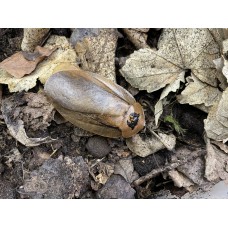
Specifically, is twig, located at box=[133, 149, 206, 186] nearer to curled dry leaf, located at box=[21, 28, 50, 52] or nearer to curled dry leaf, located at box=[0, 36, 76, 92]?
curled dry leaf, located at box=[0, 36, 76, 92]

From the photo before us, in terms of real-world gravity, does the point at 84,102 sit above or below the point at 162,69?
below

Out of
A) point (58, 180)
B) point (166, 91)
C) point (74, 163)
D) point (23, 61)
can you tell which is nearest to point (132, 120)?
point (166, 91)

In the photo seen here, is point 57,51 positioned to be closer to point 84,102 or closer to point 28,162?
point 84,102

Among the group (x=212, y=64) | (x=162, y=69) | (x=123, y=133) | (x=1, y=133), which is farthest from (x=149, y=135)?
(x=1, y=133)

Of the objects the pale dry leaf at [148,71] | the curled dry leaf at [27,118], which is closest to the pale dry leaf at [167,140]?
the pale dry leaf at [148,71]

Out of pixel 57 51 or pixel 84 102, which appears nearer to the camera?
pixel 84 102

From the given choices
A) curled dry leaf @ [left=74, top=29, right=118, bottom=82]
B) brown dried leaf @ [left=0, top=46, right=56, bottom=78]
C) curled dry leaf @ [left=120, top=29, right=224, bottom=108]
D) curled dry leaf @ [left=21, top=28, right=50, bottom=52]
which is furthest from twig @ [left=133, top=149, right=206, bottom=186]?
curled dry leaf @ [left=21, top=28, right=50, bottom=52]

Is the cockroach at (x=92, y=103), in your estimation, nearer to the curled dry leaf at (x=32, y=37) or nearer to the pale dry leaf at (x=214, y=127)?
the curled dry leaf at (x=32, y=37)
